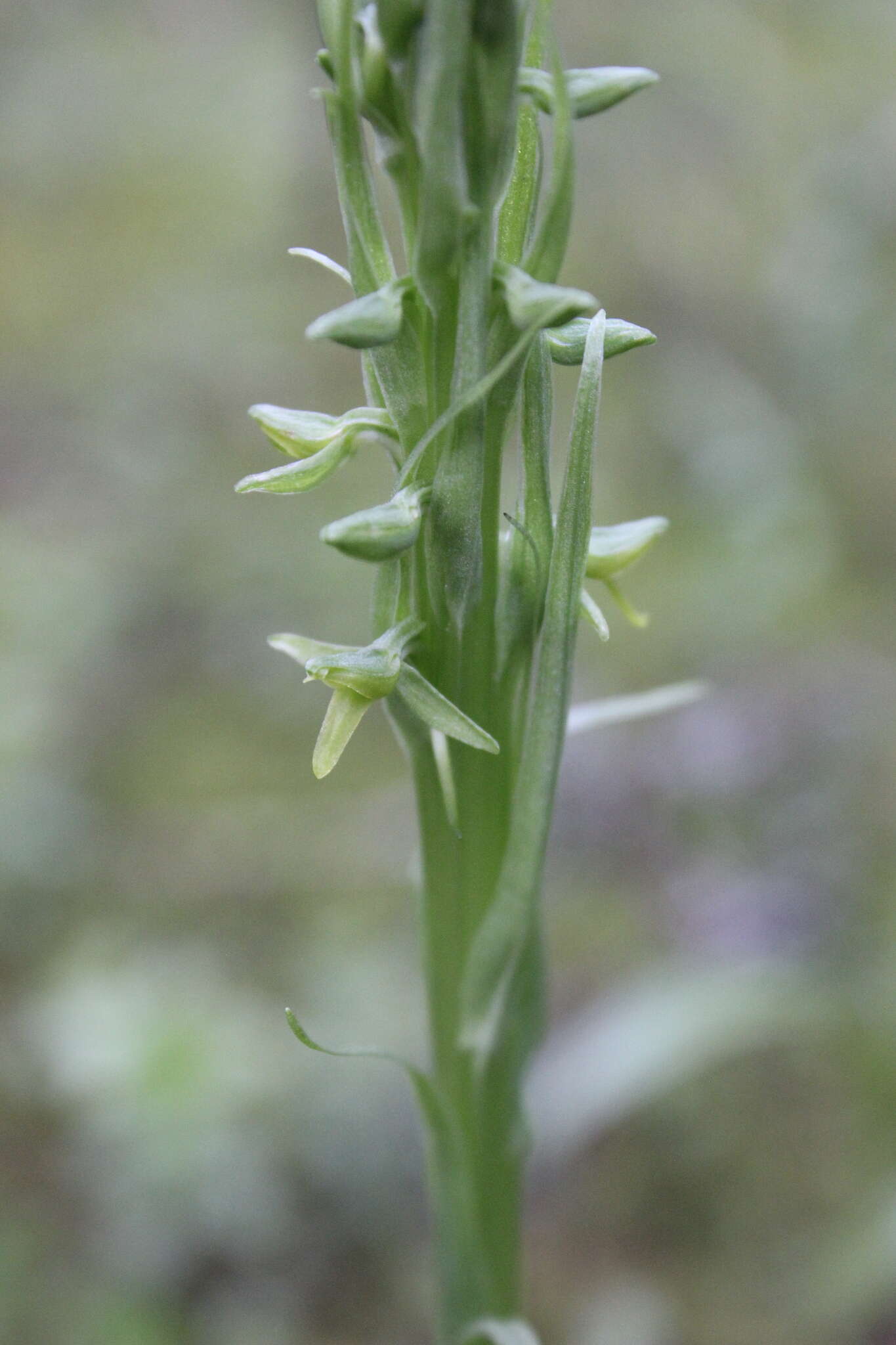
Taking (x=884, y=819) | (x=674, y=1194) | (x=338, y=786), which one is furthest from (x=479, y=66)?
(x=338, y=786)

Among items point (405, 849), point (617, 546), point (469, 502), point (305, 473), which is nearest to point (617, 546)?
point (617, 546)

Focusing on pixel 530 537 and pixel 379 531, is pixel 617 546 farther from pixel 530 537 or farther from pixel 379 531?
pixel 379 531

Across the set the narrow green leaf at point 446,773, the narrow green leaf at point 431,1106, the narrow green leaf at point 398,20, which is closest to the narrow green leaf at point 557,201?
the narrow green leaf at point 398,20

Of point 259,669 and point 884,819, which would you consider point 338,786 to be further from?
point 884,819

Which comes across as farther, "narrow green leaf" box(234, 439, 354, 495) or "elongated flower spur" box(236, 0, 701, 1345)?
"narrow green leaf" box(234, 439, 354, 495)

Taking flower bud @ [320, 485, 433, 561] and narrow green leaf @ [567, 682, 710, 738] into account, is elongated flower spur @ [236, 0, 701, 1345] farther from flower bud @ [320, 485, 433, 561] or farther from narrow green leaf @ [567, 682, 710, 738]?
narrow green leaf @ [567, 682, 710, 738]

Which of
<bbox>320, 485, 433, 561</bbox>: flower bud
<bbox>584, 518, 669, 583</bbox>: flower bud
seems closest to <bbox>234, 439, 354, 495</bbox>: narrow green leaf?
<bbox>320, 485, 433, 561</bbox>: flower bud
